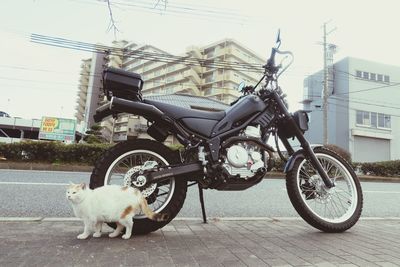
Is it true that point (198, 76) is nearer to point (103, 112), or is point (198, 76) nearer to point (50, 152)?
point (50, 152)

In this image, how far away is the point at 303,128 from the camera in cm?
352

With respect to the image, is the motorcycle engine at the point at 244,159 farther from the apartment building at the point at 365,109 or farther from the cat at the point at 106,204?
the apartment building at the point at 365,109

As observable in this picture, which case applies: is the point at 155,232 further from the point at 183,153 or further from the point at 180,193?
the point at 183,153

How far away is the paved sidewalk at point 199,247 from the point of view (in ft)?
6.97

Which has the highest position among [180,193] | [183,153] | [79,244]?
[183,153]

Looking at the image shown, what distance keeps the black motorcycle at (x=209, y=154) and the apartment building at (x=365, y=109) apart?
96.5ft

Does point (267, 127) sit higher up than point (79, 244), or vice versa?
point (267, 127)

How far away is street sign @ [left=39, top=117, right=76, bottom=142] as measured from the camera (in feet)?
91.0

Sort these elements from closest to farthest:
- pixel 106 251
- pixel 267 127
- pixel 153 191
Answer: pixel 106 251 → pixel 153 191 → pixel 267 127

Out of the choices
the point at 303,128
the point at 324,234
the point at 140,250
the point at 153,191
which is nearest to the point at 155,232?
the point at 153,191

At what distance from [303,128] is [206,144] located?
3.97 ft

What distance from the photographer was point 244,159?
10.1 feet

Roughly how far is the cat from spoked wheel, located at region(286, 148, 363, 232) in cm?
165

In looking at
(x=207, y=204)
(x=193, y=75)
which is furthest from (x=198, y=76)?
(x=207, y=204)
